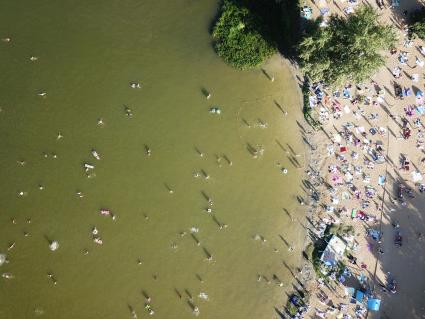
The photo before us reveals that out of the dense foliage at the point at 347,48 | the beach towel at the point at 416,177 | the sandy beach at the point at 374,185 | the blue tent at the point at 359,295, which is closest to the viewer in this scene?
the dense foliage at the point at 347,48

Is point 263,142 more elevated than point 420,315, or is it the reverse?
point 263,142

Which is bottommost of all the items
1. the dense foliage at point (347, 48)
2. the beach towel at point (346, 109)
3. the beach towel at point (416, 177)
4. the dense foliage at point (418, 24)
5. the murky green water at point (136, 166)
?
the murky green water at point (136, 166)

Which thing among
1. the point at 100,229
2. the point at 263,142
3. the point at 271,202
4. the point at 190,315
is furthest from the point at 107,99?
the point at 190,315

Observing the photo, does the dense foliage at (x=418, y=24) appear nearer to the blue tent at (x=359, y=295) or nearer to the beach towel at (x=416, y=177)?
the beach towel at (x=416, y=177)

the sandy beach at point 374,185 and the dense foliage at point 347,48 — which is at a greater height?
the dense foliage at point 347,48

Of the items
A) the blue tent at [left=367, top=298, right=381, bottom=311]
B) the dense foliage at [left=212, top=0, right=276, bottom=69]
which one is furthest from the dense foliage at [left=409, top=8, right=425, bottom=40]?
the blue tent at [left=367, top=298, right=381, bottom=311]

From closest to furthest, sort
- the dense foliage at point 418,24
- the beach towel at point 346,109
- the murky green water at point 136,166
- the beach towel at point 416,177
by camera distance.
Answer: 1. the murky green water at point 136,166
2. the beach towel at point 346,109
3. the beach towel at point 416,177
4. the dense foliage at point 418,24

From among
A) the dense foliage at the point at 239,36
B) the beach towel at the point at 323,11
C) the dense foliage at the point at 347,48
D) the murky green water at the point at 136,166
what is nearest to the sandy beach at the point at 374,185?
the beach towel at the point at 323,11

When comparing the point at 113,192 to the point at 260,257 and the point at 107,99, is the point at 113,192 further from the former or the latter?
the point at 260,257
